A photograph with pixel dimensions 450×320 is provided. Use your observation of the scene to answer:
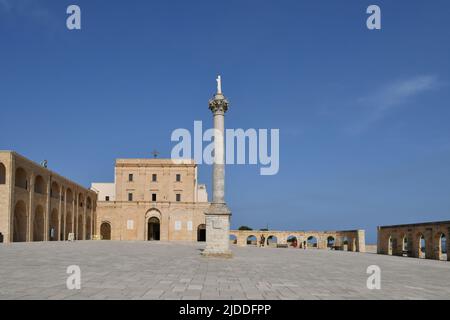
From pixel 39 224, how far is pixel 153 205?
1745 centimetres

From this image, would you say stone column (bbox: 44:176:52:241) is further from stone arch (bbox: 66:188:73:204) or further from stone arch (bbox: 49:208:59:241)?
stone arch (bbox: 66:188:73:204)

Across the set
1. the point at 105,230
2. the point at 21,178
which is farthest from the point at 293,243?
the point at 21,178

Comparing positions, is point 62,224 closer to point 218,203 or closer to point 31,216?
point 31,216

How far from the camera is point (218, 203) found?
19.7 metres

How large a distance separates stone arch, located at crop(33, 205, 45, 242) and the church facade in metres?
15.6

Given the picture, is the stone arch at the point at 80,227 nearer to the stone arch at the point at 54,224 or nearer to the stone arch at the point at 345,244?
the stone arch at the point at 54,224

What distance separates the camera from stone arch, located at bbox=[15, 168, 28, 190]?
3391 centimetres

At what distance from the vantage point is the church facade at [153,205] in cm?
5244

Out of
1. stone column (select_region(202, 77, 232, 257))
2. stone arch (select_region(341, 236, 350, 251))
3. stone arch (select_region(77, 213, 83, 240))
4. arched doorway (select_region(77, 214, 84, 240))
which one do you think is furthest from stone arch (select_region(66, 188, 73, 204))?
stone column (select_region(202, 77, 232, 257))

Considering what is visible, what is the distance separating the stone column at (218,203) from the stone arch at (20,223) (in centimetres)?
2003

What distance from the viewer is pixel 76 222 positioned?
155 ft

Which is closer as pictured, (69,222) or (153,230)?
(69,222)
